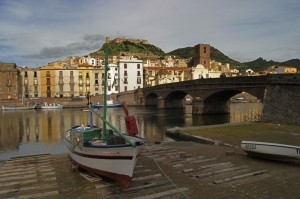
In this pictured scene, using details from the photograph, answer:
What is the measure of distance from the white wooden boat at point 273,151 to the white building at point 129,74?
111 metres

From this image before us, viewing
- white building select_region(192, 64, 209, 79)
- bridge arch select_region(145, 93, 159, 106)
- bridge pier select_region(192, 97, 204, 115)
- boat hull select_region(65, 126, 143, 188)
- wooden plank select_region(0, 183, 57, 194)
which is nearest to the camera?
boat hull select_region(65, 126, 143, 188)

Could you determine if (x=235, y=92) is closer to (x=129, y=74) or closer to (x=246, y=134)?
(x=246, y=134)

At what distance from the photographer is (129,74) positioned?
13038 centimetres

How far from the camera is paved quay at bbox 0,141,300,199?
12.8 m

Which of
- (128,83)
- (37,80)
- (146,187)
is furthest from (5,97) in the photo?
(146,187)

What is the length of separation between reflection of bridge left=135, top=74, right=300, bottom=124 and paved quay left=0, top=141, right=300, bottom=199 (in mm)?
19283

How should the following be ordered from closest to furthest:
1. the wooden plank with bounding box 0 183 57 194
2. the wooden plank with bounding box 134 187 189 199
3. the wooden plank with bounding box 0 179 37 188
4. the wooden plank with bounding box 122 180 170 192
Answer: the wooden plank with bounding box 134 187 189 199 < the wooden plank with bounding box 122 180 170 192 < the wooden plank with bounding box 0 183 57 194 < the wooden plank with bounding box 0 179 37 188

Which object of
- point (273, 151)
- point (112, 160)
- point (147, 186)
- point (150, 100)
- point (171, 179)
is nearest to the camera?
point (112, 160)

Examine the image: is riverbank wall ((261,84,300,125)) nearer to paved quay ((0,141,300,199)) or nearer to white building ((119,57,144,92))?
paved quay ((0,141,300,199))

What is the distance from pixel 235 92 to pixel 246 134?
3029 centimetres

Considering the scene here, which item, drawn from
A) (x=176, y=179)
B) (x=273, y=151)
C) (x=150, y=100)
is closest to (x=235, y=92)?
(x=273, y=151)

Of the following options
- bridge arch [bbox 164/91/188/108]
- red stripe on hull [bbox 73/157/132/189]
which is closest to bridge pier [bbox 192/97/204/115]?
bridge arch [bbox 164/91/188/108]

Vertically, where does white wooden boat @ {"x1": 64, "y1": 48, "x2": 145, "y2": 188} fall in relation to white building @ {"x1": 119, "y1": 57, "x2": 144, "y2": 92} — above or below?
below

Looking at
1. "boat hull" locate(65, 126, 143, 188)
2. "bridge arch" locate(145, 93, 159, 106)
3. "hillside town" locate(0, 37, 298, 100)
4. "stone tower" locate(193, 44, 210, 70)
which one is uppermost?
"stone tower" locate(193, 44, 210, 70)
